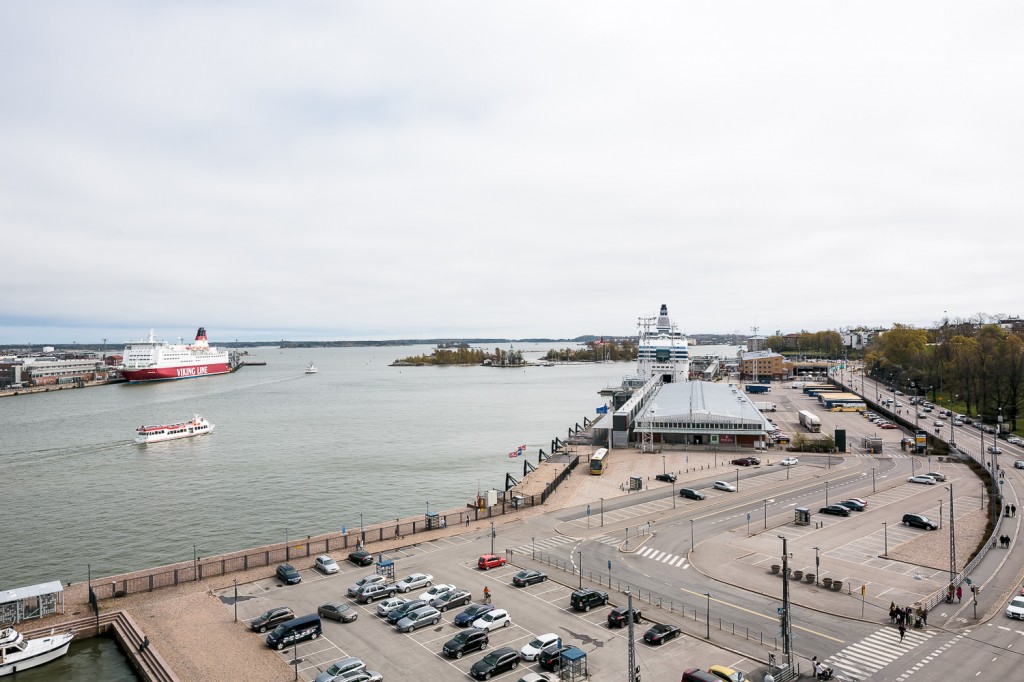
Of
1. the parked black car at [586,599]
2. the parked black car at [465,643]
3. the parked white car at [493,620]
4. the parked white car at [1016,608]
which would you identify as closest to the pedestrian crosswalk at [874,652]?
the parked white car at [1016,608]

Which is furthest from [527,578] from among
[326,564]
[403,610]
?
[326,564]

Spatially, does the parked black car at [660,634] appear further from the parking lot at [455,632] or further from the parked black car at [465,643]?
the parked black car at [465,643]

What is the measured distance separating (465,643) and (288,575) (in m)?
10.6

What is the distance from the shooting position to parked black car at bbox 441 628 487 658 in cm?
2070

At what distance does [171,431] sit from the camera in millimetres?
74625

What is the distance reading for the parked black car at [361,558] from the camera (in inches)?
1156

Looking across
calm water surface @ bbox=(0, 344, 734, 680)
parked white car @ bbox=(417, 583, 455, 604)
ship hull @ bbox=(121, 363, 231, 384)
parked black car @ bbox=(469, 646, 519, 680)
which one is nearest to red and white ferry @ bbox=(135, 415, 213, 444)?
calm water surface @ bbox=(0, 344, 734, 680)

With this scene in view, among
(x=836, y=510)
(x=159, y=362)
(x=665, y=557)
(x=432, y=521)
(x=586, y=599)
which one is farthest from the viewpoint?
(x=159, y=362)

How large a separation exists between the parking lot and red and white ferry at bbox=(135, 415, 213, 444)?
177 ft

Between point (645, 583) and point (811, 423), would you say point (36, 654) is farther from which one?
point (811, 423)

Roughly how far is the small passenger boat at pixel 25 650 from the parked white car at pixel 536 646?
1691 cm

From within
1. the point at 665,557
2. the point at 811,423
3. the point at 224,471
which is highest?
the point at 811,423

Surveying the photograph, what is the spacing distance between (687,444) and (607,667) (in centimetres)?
4429

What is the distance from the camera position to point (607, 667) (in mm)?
19844
